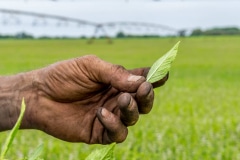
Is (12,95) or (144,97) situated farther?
(12,95)

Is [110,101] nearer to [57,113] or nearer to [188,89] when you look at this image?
[57,113]

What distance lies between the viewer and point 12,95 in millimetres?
2117

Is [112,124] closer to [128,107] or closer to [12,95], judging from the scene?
[128,107]

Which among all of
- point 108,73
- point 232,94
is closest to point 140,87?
point 108,73

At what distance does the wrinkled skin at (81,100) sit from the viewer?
1.75 meters

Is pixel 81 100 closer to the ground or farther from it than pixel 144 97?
closer to the ground

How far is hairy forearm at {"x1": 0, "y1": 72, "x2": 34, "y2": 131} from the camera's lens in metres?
2.09

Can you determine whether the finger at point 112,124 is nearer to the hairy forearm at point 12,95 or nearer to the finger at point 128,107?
Answer: the finger at point 128,107

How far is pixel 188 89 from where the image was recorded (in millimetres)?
11812

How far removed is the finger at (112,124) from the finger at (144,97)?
7 cm

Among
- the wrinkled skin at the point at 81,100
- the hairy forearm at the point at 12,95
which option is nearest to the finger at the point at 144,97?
the wrinkled skin at the point at 81,100

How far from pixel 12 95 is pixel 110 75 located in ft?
1.50

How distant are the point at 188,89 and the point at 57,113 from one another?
390 inches

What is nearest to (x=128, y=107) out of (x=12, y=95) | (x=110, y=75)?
(x=110, y=75)
